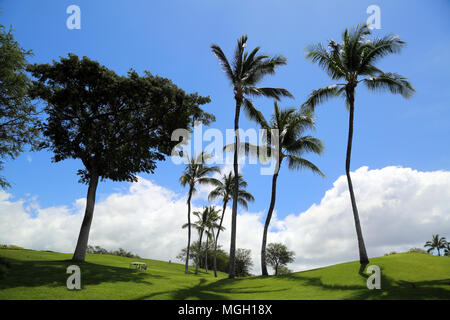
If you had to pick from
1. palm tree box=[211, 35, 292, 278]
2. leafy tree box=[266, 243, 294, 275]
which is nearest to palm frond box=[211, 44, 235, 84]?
palm tree box=[211, 35, 292, 278]

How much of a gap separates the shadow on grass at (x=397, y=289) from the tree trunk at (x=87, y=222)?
15519mm

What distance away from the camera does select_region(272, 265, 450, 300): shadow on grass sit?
9.32 metres

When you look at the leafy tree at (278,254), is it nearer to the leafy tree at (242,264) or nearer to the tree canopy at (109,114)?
the leafy tree at (242,264)

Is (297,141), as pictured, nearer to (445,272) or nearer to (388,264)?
(388,264)

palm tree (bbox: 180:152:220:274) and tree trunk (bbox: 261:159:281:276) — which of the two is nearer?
tree trunk (bbox: 261:159:281:276)

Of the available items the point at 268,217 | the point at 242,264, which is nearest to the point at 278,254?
the point at 242,264

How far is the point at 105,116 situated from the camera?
21203 mm

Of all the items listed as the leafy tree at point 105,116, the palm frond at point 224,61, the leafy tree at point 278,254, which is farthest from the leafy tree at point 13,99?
the leafy tree at point 278,254

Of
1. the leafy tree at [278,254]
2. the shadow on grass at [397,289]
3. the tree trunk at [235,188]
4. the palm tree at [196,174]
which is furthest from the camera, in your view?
the leafy tree at [278,254]

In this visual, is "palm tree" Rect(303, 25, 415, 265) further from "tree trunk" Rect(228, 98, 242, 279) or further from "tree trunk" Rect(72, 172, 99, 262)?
"tree trunk" Rect(72, 172, 99, 262)

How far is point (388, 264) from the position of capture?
582 inches

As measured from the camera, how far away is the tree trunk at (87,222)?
740 inches

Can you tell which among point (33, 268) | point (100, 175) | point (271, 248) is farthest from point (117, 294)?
point (271, 248)

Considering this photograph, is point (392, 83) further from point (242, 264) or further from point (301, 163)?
point (242, 264)
